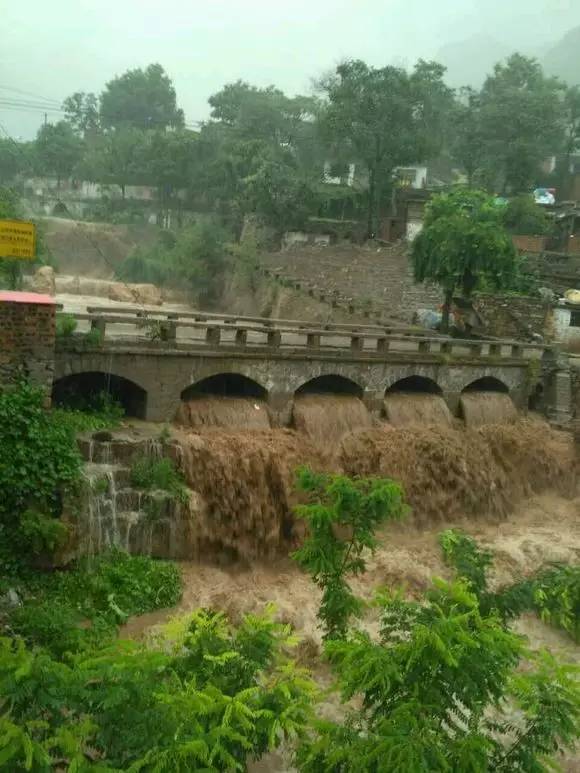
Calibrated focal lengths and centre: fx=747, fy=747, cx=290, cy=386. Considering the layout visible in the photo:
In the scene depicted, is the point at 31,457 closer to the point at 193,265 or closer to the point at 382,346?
the point at 382,346

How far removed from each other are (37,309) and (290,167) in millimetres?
32589

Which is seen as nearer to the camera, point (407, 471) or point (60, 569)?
point (60, 569)

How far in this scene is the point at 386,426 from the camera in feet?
68.9

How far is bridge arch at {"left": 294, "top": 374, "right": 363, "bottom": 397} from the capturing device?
21.5m

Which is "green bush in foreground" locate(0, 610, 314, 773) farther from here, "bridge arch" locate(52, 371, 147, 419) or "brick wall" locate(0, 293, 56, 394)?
"bridge arch" locate(52, 371, 147, 419)

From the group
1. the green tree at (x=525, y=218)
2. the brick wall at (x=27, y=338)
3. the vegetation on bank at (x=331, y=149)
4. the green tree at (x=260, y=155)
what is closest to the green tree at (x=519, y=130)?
the vegetation on bank at (x=331, y=149)

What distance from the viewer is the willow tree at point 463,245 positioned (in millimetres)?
25906

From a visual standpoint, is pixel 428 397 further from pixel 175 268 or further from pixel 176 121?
pixel 176 121

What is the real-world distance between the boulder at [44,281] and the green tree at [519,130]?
27.1 m

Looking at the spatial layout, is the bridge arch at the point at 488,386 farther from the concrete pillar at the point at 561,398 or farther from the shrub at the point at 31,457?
the shrub at the point at 31,457

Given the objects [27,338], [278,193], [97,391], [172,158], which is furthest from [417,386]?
[172,158]

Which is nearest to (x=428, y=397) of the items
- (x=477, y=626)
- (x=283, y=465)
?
(x=283, y=465)

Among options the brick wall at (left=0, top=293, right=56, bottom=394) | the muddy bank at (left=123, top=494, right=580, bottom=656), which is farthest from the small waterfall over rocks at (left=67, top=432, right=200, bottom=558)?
the brick wall at (left=0, top=293, right=56, bottom=394)

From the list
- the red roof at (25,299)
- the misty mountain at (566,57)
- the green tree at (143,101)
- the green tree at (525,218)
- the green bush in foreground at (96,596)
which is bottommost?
the green bush in foreground at (96,596)
